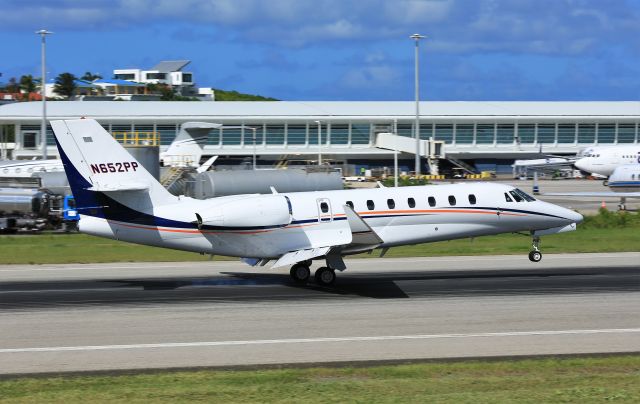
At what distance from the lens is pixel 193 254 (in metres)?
35.4

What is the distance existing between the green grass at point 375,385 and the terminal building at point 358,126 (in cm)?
8555

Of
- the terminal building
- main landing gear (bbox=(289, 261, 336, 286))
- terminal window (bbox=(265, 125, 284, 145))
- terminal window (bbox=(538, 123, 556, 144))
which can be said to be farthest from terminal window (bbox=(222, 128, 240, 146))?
main landing gear (bbox=(289, 261, 336, 286))

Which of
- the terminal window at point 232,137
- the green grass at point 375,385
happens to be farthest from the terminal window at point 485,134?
the green grass at point 375,385

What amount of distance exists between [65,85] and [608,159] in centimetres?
11479

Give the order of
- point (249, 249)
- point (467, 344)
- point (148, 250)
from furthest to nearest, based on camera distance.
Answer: point (148, 250) < point (249, 249) < point (467, 344)

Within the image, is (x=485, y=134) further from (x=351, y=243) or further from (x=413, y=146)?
(x=351, y=243)

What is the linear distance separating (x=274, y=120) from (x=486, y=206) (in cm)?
8466

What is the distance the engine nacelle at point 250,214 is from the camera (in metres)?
24.9

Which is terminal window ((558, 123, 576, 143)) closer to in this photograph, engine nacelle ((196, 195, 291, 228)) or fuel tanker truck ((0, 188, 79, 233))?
fuel tanker truck ((0, 188, 79, 233))

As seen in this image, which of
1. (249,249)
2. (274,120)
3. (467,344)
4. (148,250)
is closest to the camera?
(467,344)

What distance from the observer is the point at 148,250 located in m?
36.8

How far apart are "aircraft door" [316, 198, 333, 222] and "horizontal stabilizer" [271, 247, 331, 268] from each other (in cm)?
104

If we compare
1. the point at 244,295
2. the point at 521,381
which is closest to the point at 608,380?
the point at 521,381

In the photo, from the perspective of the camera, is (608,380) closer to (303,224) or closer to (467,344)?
(467,344)
